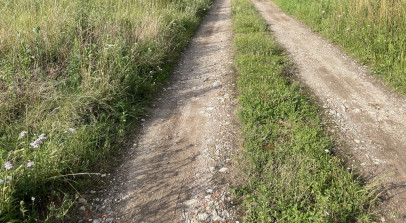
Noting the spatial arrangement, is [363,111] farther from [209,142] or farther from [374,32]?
[374,32]

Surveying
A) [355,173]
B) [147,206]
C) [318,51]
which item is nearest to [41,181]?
[147,206]

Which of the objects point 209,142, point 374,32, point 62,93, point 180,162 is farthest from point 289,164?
point 374,32

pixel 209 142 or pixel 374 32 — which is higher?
pixel 374 32

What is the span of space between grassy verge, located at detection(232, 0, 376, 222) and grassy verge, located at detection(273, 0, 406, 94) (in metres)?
2.17

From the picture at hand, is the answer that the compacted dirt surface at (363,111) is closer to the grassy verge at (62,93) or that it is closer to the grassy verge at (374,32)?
the grassy verge at (374,32)

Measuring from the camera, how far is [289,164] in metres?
3.51

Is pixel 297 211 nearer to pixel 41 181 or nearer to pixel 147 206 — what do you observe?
pixel 147 206

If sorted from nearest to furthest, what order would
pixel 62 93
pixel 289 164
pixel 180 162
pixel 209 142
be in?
pixel 289 164 → pixel 180 162 → pixel 209 142 → pixel 62 93

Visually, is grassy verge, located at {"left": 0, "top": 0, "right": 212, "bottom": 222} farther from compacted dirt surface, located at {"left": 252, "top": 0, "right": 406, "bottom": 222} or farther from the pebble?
compacted dirt surface, located at {"left": 252, "top": 0, "right": 406, "bottom": 222}

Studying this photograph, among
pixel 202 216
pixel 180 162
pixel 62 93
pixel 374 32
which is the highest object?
pixel 374 32

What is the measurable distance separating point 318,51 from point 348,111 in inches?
137

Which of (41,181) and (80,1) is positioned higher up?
(80,1)

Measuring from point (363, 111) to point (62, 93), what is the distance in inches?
187

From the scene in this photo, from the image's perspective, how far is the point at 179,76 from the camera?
660 cm
